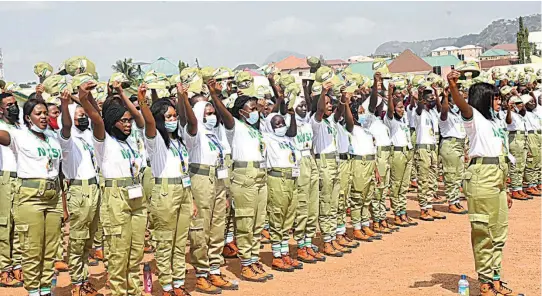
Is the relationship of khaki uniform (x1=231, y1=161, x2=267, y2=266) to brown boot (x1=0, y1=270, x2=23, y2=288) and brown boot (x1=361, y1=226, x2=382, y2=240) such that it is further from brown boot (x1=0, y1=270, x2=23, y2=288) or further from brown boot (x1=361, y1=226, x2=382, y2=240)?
brown boot (x1=361, y1=226, x2=382, y2=240)

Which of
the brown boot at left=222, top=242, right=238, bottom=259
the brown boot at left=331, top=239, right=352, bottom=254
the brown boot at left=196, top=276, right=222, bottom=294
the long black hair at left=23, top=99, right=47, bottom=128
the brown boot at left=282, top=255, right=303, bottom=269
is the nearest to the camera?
the long black hair at left=23, top=99, right=47, bottom=128

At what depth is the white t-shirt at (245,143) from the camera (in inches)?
343

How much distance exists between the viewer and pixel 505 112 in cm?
1543

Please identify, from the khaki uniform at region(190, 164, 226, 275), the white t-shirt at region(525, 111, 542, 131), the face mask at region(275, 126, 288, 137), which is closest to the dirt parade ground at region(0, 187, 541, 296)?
the khaki uniform at region(190, 164, 226, 275)

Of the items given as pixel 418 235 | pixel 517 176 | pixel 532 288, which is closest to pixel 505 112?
pixel 517 176

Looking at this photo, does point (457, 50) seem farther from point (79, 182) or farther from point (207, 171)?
point (79, 182)

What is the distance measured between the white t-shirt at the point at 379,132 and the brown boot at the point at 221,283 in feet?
14.2

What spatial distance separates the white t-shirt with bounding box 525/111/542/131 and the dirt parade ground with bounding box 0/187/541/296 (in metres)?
4.56

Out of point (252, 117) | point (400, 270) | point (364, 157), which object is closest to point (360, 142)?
point (364, 157)

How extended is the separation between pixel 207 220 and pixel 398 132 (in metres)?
5.07

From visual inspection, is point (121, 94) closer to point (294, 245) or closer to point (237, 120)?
point (237, 120)

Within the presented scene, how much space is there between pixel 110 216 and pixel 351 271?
4.00 m

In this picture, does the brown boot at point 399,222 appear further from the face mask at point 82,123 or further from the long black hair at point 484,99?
the face mask at point 82,123

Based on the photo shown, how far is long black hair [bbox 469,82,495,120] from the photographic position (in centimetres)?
792
